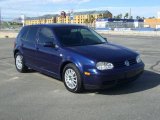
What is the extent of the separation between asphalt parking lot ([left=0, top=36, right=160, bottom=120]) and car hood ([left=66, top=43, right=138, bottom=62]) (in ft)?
2.60

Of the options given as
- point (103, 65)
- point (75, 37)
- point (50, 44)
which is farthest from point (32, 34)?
point (103, 65)

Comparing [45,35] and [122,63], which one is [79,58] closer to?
[122,63]

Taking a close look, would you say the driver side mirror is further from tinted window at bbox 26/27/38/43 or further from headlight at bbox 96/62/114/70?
headlight at bbox 96/62/114/70

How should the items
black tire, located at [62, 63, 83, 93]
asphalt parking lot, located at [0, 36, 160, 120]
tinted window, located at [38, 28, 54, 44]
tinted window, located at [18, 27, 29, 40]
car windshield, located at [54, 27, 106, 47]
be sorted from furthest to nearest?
tinted window, located at [18, 27, 29, 40] < tinted window, located at [38, 28, 54, 44] < car windshield, located at [54, 27, 106, 47] < black tire, located at [62, 63, 83, 93] < asphalt parking lot, located at [0, 36, 160, 120]

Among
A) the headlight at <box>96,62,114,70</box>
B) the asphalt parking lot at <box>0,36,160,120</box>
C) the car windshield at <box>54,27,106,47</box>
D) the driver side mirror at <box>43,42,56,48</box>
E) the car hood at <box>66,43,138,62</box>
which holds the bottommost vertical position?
the asphalt parking lot at <box>0,36,160,120</box>

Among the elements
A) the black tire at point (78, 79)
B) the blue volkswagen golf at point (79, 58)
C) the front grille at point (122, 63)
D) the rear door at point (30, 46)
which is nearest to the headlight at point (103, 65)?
the blue volkswagen golf at point (79, 58)

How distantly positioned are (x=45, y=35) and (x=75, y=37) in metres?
0.86

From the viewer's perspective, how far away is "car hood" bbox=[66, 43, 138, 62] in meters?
6.90

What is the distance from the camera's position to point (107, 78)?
6.77 m

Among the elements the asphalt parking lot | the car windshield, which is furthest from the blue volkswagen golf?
the asphalt parking lot

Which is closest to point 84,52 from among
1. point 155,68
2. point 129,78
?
point 129,78

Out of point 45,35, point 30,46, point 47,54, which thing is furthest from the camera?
point 30,46

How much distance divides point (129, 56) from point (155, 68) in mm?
3351

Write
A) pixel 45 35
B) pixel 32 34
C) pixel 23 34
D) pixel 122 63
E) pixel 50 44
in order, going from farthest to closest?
pixel 23 34 < pixel 32 34 < pixel 45 35 < pixel 50 44 < pixel 122 63
